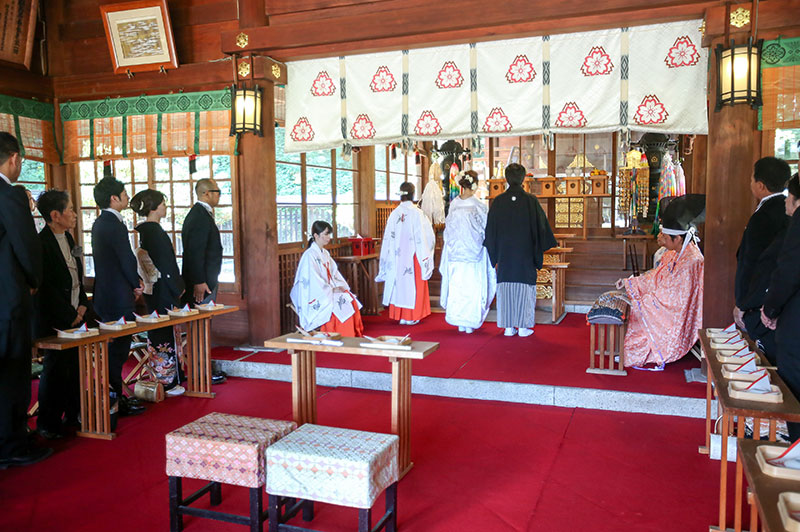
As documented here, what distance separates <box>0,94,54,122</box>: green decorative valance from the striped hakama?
5.65 m

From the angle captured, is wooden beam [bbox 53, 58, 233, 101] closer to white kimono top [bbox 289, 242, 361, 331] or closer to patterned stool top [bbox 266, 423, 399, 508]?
white kimono top [bbox 289, 242, 361, 331]

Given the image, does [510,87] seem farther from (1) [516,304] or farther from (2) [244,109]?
(2) [244,109]

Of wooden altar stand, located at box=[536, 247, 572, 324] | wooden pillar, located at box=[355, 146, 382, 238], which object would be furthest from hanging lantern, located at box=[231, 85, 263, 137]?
wooden altar stand, located at box=[536, 247, 572, 324]

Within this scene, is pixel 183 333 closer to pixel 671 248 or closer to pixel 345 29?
pixel 345 29

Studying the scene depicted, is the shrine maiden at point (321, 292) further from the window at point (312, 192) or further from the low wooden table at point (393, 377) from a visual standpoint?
the low wooden table at point (393, 377)

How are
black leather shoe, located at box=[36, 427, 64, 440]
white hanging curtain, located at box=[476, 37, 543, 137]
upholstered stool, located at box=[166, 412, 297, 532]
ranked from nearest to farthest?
upholstered stool, located at box=[166, 412, 297, 532]
black leather shoe, located at box=[36, 427, 64, 440]
white hanging curtain, located at box=[476, 37, 543, 137]

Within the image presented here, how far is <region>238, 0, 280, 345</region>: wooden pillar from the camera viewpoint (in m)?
6.20

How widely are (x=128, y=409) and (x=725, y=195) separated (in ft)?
16.9

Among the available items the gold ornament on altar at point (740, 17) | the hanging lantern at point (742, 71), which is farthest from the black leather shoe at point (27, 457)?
the gold ornament on altar at point (740, 17)

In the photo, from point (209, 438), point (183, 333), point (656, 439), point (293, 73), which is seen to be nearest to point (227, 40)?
point (293, 73)

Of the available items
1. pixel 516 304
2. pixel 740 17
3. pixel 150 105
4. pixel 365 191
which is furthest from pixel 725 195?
pixel 150 105

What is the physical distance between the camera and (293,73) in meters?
6.42

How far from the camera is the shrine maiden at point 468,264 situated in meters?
7.13

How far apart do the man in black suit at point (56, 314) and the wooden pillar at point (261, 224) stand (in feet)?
Result: 6.58
